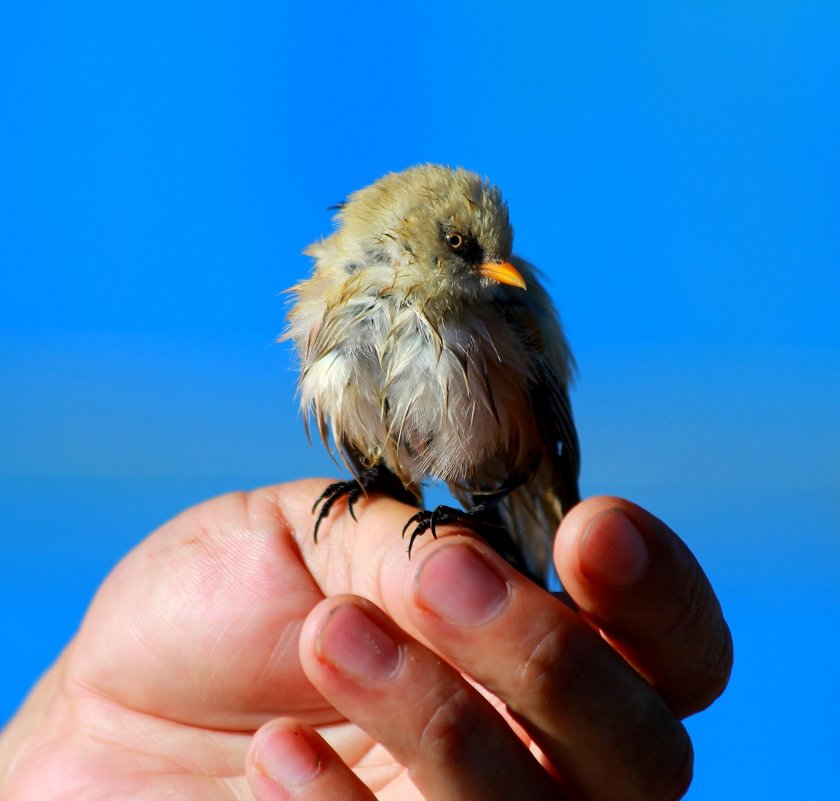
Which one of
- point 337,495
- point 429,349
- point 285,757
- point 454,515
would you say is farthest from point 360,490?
point 285,757

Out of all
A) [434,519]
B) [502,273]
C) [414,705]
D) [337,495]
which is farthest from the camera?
[337,495]

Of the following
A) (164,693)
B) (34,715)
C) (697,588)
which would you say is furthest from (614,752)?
(34,715)

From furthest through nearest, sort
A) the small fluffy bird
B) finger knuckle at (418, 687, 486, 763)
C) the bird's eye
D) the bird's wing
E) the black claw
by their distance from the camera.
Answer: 1. the bird's wing
2. the bird's eye
3. the small fluffy bird
4. the black claw
5. finger knuckle at (418, 687, 486, 763)

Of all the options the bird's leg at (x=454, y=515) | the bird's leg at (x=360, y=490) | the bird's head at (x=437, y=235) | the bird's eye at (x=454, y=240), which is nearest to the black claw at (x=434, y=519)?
the bird's leg at (x=454, y=515)

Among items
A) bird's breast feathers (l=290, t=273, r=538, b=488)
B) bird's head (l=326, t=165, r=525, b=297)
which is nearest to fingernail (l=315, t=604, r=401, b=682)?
bird's breast feathers (l=290, t=273, r=538, b=488)

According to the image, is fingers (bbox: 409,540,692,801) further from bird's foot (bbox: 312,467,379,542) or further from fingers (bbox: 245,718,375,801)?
bird's foot (bbox: 312,467,379,542)

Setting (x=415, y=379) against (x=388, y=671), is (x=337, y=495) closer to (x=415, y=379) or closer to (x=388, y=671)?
(x=415, y=379)
